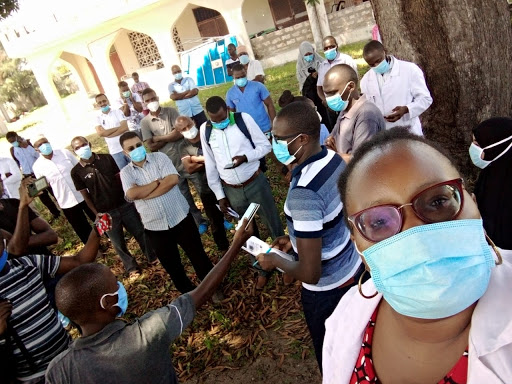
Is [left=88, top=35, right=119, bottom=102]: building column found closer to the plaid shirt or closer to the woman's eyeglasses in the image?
the plaid shirt

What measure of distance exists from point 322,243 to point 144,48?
77.7ft

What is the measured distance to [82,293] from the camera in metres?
1.91

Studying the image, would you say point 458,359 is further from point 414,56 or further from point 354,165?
point 414,56

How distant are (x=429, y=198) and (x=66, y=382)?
181cm

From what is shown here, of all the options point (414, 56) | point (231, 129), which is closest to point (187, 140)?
point (231, 129)

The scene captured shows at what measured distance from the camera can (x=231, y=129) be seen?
13.2 feet

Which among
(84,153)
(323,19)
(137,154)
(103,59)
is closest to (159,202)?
(137,154)

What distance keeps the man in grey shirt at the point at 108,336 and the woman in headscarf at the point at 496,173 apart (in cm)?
226

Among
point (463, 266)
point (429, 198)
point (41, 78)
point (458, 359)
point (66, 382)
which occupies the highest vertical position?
point (41, 78)

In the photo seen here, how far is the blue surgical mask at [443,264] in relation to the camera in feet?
3.19

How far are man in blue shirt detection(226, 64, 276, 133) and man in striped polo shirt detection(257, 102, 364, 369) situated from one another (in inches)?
135

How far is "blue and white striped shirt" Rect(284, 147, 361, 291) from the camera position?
6.64 ft

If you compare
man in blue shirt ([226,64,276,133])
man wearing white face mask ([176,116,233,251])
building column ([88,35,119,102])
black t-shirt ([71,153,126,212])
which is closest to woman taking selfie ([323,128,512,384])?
man wearing white face mask ([176,116,233,251])

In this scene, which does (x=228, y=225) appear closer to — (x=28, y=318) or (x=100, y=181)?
(x=100, y=181)
